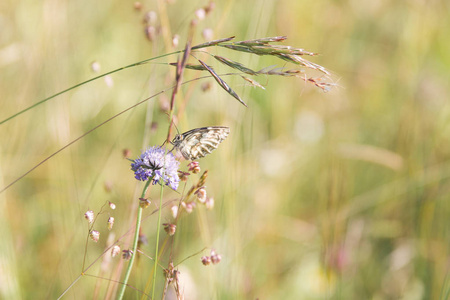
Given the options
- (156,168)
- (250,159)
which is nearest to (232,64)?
(156,168)

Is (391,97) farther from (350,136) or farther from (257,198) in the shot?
(257,198)

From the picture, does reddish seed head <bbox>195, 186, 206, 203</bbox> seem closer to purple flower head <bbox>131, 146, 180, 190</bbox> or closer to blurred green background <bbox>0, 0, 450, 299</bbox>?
purple flower head <bbox>131, 146, 180, 190</bbox>

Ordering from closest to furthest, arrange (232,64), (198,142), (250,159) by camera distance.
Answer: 1. (232,64)
2. (198,142)
3. (250,159)

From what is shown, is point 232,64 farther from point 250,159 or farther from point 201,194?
point 250,159

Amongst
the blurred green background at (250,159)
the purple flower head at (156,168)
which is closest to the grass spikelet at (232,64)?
the purple flower head at (156,168)

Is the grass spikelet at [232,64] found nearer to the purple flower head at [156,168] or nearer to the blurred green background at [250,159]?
the purple flower head at [156,168]

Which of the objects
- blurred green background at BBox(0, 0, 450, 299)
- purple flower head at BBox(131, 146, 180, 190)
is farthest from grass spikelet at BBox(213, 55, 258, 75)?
blurred green background at BBox(0, 0, 450, 299)
